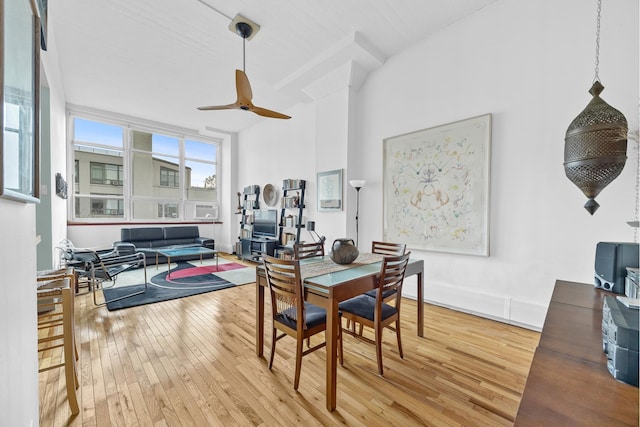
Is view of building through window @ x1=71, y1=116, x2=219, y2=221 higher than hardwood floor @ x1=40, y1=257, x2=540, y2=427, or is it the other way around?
view of building through window @ x1=71, y1=116, x2=219, y2=221

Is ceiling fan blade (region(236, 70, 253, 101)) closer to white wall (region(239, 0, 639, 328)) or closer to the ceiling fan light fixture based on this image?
the ceiling fan light fixture

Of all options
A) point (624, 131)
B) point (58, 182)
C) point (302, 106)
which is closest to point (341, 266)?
point (624, 131)

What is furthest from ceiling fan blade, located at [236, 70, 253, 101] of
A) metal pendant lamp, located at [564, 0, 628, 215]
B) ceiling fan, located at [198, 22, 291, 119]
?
metal pendant lamp, located at [564, 0, 628, 215]

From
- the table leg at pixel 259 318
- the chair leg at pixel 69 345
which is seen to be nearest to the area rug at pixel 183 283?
the chair leg at pixel 69 345

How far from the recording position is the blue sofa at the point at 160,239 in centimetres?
566

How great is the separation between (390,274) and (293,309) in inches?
30.5

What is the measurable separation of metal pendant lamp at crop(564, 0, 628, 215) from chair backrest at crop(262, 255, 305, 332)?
1653mm

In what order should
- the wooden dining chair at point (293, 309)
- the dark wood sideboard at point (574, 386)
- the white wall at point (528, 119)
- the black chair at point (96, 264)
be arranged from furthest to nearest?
the black chair at point (96, 264), the white wall at point (528, 119), the wooden dining chair at point (293, 309), the dark wood sideboard at point (574, 386)

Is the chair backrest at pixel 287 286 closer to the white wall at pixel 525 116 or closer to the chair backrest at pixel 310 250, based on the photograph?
the chair backrest at pixel 310 250

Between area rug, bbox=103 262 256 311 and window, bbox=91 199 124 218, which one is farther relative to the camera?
window, bbox=91 199 124 218

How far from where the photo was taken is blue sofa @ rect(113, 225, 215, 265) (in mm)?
5656

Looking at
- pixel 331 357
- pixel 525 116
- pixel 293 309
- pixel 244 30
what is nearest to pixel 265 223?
pixel 244 30

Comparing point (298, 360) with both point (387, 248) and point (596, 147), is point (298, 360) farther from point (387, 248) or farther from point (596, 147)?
point (596, 147)

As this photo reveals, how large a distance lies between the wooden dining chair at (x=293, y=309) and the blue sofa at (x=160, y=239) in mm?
4570
